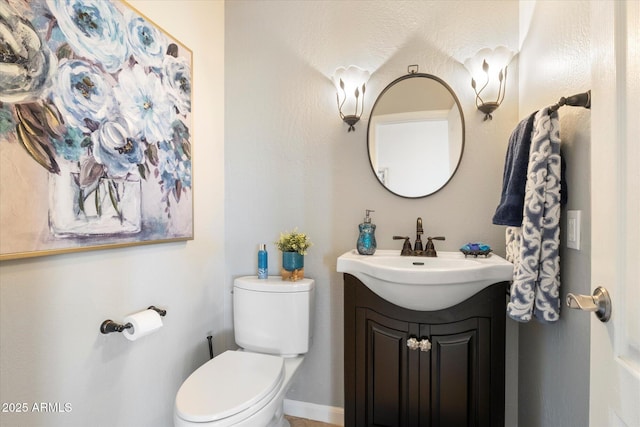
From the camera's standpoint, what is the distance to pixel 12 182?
860mm

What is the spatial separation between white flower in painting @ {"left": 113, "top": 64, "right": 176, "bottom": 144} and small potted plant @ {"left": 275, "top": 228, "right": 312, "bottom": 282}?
783 mm

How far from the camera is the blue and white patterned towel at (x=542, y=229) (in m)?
0.98

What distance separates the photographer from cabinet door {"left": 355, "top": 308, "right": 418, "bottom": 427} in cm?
128

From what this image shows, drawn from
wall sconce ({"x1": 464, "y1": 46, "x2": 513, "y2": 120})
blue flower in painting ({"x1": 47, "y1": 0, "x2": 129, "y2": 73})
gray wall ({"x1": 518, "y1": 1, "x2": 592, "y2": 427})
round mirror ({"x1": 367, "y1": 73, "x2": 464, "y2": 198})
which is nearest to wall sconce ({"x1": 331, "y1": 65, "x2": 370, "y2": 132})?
round mirror ({"x1": 367, "y1": 73, "x2": 464, "y2": 198})

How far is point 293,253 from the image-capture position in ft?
5.24

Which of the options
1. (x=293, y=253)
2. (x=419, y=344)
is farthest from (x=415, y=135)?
(x=419, y=344)

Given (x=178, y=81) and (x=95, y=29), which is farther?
(x=178, y=81)

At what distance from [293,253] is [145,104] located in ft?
3.21

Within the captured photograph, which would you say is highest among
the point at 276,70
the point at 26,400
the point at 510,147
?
the point at 276,70

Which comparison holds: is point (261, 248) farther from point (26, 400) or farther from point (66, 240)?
point (26, 400)

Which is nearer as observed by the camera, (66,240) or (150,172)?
(66,240)

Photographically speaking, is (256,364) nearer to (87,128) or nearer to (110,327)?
(110,327)

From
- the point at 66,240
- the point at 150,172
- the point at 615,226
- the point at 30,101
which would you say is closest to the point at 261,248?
the point at 150,172

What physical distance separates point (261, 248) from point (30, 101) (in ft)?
3.62
